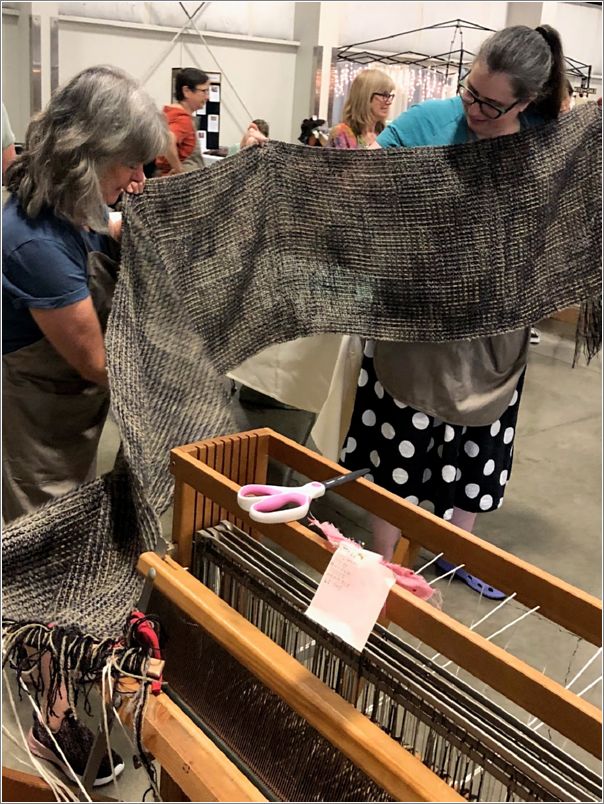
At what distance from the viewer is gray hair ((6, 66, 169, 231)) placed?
1119 millimetres

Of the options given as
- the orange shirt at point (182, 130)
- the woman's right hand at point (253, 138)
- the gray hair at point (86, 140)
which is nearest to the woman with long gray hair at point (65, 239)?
the gray hair at point (86, 140)

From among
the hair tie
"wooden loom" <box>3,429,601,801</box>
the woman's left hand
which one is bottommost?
"wooden loom" <box>3,429,601,801</box>

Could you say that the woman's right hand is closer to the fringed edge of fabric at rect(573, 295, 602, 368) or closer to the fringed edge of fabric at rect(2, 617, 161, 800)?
the fringed edge of fabric at rect(573, 295, 602, 368)

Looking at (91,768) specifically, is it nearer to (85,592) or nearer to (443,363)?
(85,592)

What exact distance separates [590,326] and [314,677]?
0.85 metres

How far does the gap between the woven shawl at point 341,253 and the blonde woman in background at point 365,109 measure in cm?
148

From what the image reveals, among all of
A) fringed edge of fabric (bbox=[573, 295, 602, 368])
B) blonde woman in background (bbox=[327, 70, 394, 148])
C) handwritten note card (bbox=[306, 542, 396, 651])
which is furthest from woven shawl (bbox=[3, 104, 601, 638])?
blonde woman in background (bbox=[327, 70, 394, 148])

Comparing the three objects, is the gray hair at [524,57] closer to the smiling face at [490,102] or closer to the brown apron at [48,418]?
the smiling face at [490,102]

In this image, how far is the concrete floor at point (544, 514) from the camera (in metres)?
1.77

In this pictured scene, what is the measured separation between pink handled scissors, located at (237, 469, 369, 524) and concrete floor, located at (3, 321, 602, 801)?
0.63 m

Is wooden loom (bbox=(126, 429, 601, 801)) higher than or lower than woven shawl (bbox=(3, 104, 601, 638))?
lower

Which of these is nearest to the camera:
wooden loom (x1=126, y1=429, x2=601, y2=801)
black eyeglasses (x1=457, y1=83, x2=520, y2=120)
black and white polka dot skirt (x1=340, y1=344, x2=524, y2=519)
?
wooden loom (x1=126, y1=429, x2=601, y2=801)

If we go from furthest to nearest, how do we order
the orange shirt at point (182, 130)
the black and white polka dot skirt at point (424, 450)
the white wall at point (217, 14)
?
1. the white wall at point (217, 14)
2. the orange shirt at point (182, 130)
3. the black and white polka dot skirt at point (424, 450)

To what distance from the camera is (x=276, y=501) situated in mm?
857
